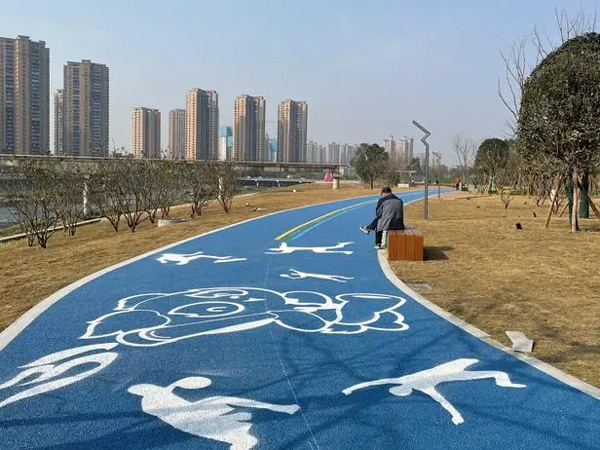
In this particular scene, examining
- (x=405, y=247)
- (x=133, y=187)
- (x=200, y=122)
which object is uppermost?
(x=200, y=122)

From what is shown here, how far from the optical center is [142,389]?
417 centimetres

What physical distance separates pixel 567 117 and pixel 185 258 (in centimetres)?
1005

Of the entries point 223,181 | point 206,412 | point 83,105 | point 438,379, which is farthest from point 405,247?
point 83,105

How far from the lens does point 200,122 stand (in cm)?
8175

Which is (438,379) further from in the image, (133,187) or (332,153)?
(332,153)

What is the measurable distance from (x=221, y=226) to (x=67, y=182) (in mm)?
8303

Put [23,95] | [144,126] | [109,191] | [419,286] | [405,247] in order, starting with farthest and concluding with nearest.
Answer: [144,126], [23,95], [109,191], [405,247], [419,286]

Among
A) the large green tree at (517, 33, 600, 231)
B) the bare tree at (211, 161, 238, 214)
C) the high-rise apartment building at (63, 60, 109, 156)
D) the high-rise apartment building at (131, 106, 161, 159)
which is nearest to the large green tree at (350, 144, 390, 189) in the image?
the high-rise apartment building at (131, 106, 161, 159)

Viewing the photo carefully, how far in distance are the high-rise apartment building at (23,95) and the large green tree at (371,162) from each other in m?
31.5

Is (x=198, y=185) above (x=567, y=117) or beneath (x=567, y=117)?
beneath

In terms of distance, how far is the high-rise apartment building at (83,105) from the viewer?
60.8 meters

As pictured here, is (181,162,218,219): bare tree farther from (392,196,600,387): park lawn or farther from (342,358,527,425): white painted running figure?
(342,358,527,425): white painted running figure

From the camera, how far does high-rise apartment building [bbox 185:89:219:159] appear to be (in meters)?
80.9

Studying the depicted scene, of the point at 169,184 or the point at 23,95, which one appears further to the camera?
the point at 23,95
